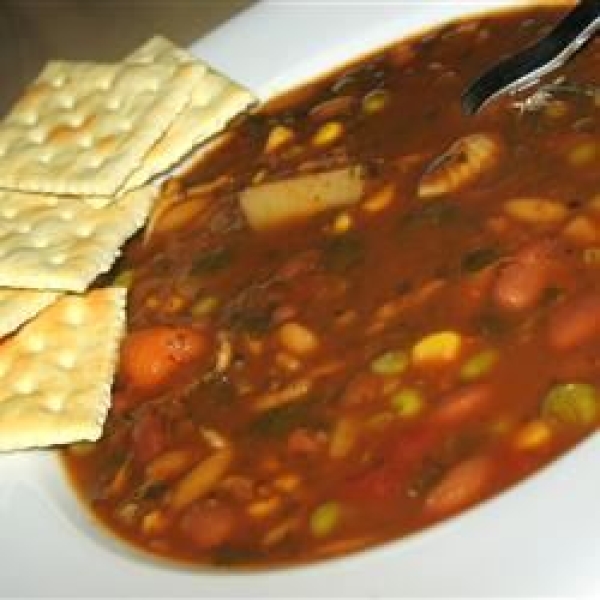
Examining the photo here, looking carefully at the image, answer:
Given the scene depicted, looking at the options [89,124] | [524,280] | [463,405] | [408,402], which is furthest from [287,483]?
[89,124]

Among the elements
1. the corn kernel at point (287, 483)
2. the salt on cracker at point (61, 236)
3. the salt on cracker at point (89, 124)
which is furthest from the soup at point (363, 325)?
the salt on cracker at point (89, 124)

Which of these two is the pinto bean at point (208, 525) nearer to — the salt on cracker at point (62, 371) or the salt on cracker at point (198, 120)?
the salt on cracker at point (62, 371)

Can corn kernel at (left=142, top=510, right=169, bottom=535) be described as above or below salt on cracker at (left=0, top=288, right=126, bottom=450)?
below

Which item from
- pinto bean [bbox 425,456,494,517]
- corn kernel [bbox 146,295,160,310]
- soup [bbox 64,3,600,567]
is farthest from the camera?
corn kernel [bbox 146,295,160,310]

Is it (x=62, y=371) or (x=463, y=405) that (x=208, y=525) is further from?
(x=62, y=371)

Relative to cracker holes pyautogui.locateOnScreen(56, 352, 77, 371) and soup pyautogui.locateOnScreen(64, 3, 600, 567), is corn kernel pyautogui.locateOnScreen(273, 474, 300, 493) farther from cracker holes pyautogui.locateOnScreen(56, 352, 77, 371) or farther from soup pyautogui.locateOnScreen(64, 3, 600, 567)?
cracker holes pyautogui.locateOnScreen(56, 352, 77, 371)

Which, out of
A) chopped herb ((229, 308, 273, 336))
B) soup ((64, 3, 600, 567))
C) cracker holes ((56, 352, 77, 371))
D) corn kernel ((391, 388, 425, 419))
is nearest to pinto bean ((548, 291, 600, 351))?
soup ((64, 3, 600, 567))
